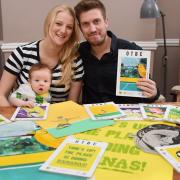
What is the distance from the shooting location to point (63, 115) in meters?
1.31

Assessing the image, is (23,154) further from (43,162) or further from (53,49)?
(53,49)

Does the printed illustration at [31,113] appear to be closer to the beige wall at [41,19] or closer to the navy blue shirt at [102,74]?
the navy blue shirt at [102,74]

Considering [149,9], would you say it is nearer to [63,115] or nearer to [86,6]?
[86,6]

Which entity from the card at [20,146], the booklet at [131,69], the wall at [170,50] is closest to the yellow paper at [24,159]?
the card at [20,146]

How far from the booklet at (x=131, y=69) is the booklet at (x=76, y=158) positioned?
55 centimetres

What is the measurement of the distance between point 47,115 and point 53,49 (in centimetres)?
64

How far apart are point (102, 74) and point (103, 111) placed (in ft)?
1.81

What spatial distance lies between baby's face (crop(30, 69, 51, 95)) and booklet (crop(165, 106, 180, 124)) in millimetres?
717

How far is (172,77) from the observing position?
3.16 m

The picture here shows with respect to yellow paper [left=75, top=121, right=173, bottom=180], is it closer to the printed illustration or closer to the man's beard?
the printed illustration

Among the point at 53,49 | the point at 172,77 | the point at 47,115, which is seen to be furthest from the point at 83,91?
the point at 172,77

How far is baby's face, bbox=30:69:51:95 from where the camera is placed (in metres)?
1.66

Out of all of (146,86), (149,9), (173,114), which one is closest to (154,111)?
(173,114)

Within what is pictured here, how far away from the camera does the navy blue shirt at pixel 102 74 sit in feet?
6.09
